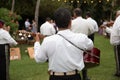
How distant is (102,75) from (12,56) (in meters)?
7.40

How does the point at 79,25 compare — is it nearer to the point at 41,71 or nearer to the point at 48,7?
the point at 41,71

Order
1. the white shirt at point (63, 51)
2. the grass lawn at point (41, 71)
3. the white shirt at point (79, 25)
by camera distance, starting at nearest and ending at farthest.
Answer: the white shirt at point (63, 51) < the white shirt at point (79, 25) < the grass lawn at point (41, 71)

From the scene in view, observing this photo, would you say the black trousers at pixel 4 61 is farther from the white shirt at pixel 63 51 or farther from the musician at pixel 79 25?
the white shirt at pixel 63 51

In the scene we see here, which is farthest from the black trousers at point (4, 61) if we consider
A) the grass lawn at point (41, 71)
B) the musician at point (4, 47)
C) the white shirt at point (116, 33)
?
the white shirt at point (116, 33)

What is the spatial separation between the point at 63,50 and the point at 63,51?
1cm

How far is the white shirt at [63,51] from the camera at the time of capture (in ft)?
18.9

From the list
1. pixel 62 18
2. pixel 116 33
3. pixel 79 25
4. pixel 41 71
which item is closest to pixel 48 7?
pixel 41 71

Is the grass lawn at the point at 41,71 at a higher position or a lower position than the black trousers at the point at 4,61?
lower

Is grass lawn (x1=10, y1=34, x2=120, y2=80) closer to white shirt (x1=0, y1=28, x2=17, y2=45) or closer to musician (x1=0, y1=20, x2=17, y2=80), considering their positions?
musician (x1=0, y1=20, x2=17, y2=80)

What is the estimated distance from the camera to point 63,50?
18.9 feet

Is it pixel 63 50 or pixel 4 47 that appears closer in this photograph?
pixel 63 50

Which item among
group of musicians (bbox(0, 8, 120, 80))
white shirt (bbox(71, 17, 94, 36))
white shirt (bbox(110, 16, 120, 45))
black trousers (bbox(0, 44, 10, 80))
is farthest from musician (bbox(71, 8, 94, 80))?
group of musicians (bbox(0, 8, 120, 80))

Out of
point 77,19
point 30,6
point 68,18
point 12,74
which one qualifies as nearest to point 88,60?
point 68,18

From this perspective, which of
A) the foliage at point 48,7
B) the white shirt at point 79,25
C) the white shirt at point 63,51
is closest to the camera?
the white shirt at point 63,51
